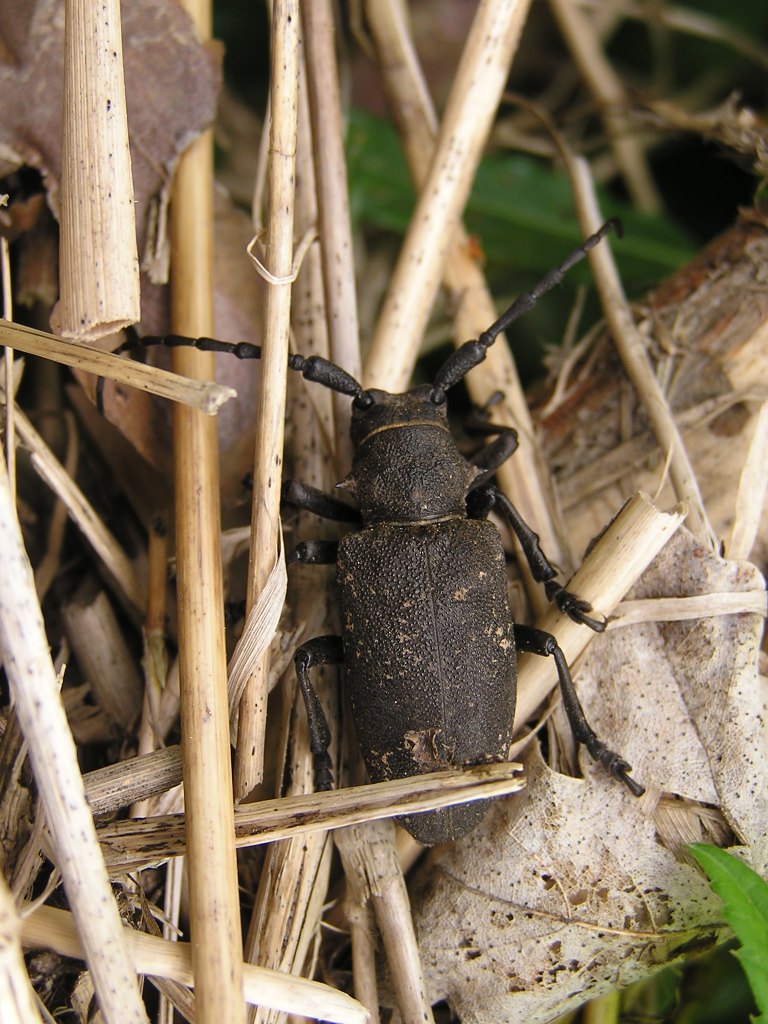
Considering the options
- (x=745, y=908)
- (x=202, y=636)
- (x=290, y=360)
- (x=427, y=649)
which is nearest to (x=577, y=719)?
(x=427, y=649)

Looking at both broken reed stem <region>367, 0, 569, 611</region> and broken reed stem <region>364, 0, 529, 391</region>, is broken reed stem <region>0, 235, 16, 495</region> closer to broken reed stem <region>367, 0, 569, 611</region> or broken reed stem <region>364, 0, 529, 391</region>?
broken reed stem <region>364, 0, 529, 391</region>

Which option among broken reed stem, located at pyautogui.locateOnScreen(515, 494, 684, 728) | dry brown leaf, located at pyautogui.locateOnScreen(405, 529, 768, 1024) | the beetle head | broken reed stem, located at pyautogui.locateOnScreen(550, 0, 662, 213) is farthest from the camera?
broken reed stem, located at pyautogui.locateOnScreen(550, 0, 662, 213)

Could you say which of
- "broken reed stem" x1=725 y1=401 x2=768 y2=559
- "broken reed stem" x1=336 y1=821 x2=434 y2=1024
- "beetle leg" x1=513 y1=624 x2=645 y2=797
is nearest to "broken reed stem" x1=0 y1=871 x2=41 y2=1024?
"broken reed stem" x1=336 y1=821 x2=434 y2=1024

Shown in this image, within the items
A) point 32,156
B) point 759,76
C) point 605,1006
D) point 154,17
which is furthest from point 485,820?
point 759,76

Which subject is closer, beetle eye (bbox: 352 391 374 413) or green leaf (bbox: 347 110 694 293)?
beetle eye (bbox: 352 391 374 413)

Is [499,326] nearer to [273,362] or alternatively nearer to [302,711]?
[273,362]

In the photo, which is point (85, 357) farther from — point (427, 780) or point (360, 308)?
point (360, 308)
